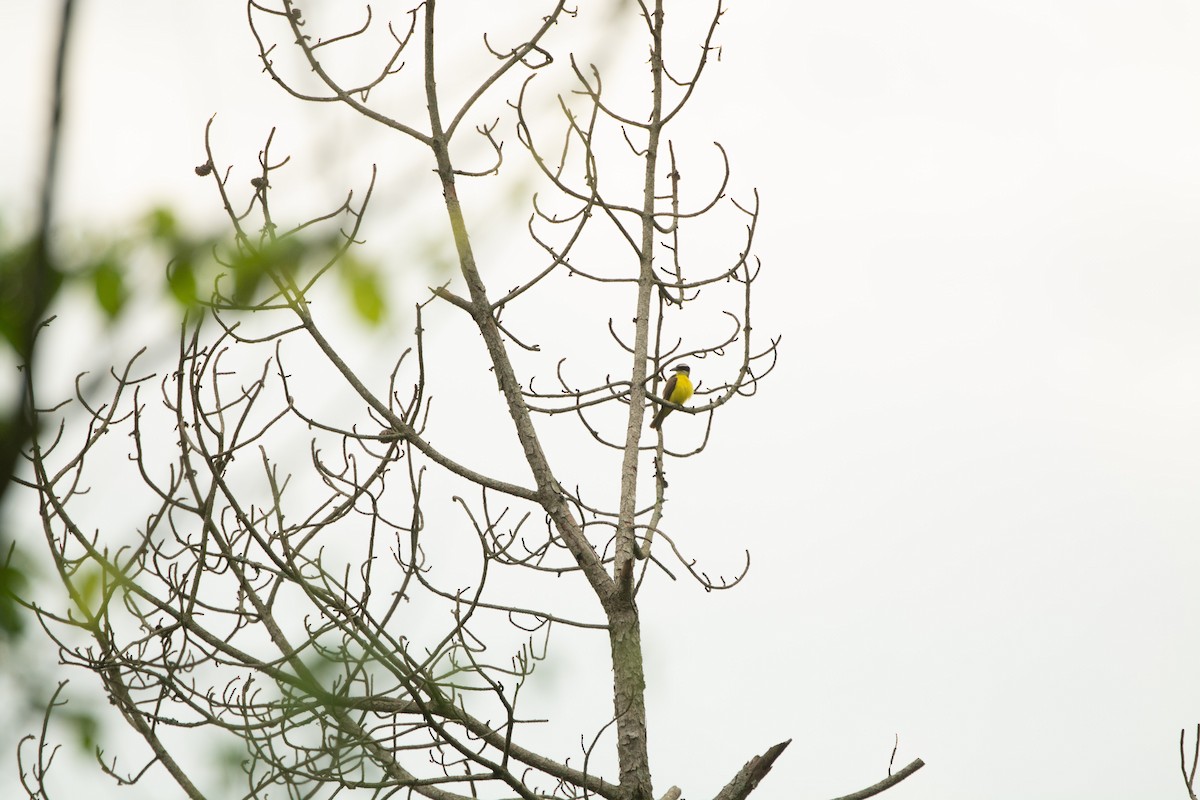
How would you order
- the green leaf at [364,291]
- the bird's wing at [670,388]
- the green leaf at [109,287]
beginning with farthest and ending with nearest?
the bird's wing at [670,388]
the green leaf at [364,291]
the green leaf at [109,287]

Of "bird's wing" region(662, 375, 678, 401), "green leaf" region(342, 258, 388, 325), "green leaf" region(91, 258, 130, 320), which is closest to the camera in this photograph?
"green leaf" region(91, 258, 130, 320)

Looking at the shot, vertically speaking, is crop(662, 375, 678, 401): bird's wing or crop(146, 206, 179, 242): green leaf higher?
crop(662, 375, 678, 401): bird's wing

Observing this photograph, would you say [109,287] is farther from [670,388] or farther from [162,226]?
[670,388]

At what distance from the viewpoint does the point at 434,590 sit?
3.64 metres

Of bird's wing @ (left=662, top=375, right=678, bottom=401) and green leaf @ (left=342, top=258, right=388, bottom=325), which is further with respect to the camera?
bird's wing @ (left=662, top=375, right=678, bottom=401)

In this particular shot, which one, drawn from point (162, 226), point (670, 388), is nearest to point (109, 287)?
point (162, 226)

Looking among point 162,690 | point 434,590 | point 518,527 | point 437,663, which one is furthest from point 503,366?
point 162,690

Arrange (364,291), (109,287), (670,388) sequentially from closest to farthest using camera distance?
1. (109,287)
2. (364,291)
3. (670,388)

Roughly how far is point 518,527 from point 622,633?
1.71 feet

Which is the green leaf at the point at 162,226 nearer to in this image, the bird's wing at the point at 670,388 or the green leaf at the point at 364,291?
the green leaf at the point at 364,291

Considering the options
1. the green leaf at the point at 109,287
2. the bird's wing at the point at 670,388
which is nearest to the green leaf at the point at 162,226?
the green leaf at the point at 109,287

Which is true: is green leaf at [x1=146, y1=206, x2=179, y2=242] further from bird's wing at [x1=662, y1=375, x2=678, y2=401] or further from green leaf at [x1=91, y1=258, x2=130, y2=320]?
bird's wing at [x1=662, y1=375, x2=678, y2=401]

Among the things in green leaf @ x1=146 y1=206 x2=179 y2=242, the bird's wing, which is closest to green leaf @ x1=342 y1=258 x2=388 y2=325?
green leaf @ x1=146 y1=206 x2=179 y2=242

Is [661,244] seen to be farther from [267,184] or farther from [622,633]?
[267,184]
